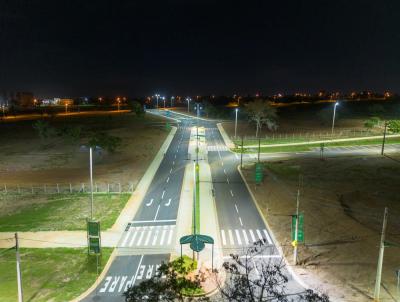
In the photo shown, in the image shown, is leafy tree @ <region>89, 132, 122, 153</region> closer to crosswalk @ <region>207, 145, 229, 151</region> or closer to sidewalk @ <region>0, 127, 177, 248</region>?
crosswalk @ <region>207, 145, 229, 151</region>

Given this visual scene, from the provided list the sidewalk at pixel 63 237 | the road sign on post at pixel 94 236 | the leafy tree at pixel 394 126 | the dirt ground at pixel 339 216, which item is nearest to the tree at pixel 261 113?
Answer: the leafy tree at pixel 394 126

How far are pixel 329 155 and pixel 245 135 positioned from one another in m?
34.8

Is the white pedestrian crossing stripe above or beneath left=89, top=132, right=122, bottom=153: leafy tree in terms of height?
beneath

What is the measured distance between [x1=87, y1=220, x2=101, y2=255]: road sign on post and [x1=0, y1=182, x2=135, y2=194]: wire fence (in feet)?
64.6

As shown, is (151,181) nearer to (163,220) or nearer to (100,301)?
(163,220)

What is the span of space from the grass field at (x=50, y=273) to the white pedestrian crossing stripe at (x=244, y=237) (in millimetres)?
11457

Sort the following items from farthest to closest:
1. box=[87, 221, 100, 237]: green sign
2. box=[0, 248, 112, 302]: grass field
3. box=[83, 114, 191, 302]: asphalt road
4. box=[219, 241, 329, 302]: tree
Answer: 1. box=[87, 221, 100, 237]: green sign
2. box=[83, 114, 191, 302]: asphalt road
3. box=[0, 248, 112, 302]: grass field
4. box=[219, 241, 329, 302]: tree

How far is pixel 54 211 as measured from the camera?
4262 cm

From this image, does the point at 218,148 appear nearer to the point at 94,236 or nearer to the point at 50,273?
the point at 94,236

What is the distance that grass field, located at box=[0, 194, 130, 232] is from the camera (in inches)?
1502

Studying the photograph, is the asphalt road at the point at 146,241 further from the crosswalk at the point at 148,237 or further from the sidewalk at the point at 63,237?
the sidewalk at the point at 63,237

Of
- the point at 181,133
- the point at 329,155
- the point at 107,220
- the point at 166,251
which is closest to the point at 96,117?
the point at 181,133

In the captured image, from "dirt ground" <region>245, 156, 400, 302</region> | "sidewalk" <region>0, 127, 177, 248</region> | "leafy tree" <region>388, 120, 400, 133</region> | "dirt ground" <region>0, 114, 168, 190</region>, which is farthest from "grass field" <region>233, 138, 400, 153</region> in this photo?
"sidewalk" <region>0, 127, 177, 248</region>

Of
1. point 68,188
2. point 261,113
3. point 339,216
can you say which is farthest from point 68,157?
point 339,216
